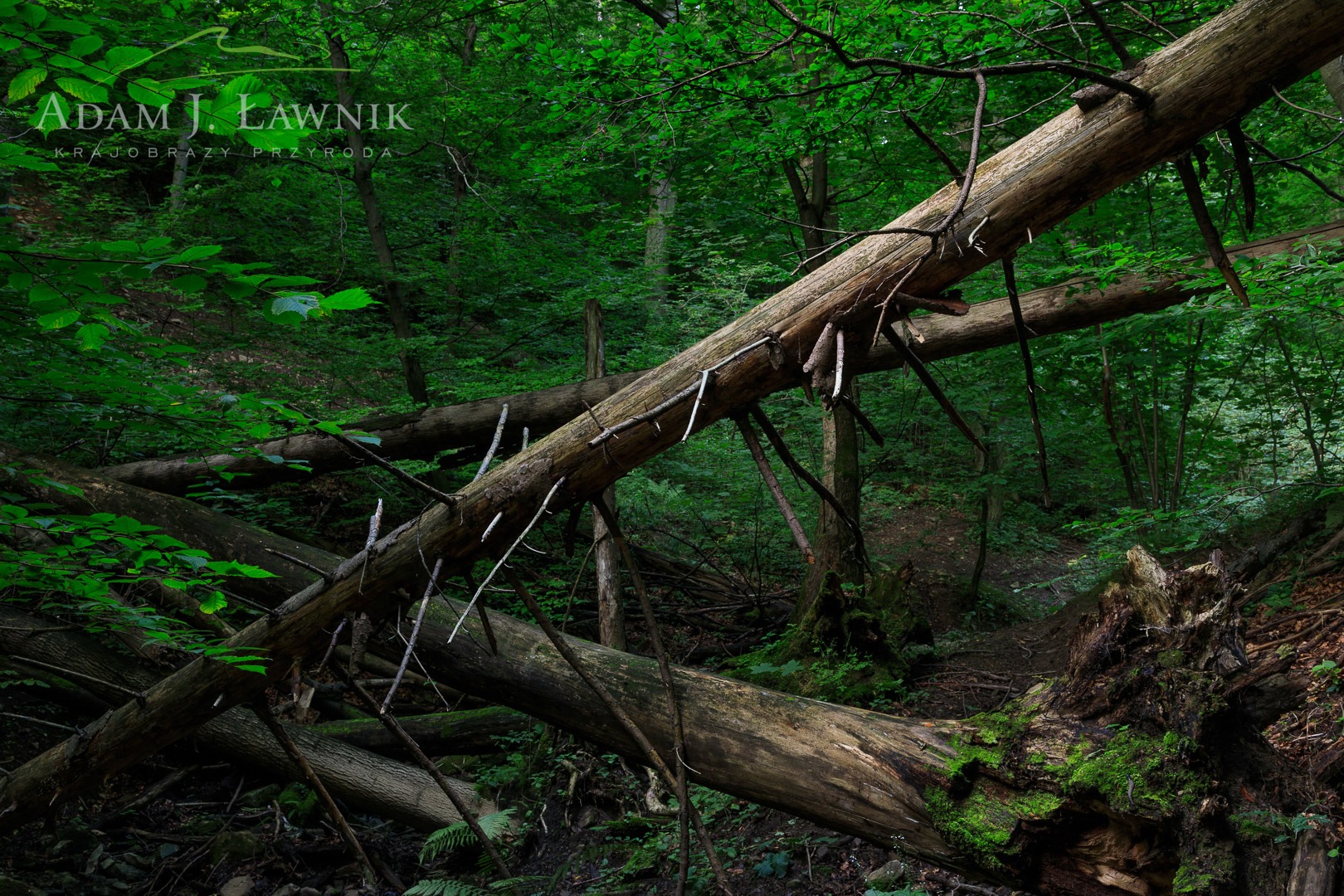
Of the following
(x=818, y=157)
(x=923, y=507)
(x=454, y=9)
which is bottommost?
(x=923, y=507)

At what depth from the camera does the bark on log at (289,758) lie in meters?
4.89

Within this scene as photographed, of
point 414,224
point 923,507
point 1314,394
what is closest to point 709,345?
point 1314,394

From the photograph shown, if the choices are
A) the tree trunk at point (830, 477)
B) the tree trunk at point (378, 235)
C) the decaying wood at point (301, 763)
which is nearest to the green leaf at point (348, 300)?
the decaying wood at point (301, 763)

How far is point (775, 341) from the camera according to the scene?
92.1 inches

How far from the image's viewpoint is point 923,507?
11.8 meters

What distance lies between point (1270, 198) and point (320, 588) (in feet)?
26.0

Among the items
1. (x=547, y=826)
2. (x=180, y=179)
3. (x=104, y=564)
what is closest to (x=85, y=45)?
(x=104, y=564)

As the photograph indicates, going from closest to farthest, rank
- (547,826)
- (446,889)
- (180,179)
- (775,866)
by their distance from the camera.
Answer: (446,889) < (775,866) < (547,826) < (180,179)

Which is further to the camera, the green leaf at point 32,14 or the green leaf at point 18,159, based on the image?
the green leaf at point 18,159

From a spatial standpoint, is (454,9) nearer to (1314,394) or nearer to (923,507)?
(1314,394)

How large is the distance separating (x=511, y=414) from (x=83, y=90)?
17.4 ft

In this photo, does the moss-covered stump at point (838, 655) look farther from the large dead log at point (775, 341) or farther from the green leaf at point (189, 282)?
the green leaf at point (189, 282)

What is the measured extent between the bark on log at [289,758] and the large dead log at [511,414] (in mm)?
1581

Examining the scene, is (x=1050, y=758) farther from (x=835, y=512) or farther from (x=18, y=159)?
(x=835, y=512)
